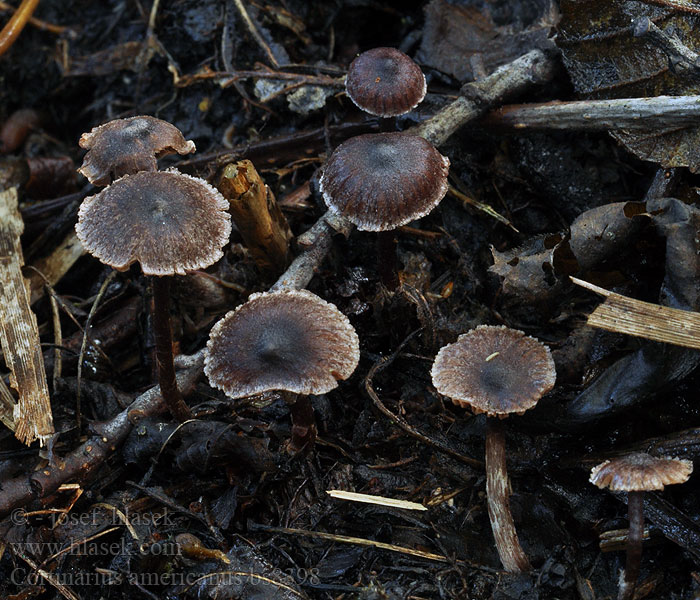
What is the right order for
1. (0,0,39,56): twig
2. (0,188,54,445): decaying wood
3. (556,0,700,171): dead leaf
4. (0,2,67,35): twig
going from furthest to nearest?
1. (0,2,67,35): twig
2. (0,0,39,56): twig
3. (556,0,700,171): dead leaf
4. (0,188,54,445): decaying wood

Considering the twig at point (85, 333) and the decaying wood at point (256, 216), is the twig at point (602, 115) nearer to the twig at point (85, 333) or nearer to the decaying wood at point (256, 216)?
the decaying wood at point (256, 216)

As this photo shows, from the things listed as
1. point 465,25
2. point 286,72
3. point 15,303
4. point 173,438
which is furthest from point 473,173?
point 15,303

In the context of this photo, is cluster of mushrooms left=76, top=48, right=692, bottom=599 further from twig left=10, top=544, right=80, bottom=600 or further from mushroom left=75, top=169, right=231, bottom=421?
twig left=10, top=544, right=80, bottom=600

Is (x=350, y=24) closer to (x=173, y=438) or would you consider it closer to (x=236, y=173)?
(x=236, y=173)

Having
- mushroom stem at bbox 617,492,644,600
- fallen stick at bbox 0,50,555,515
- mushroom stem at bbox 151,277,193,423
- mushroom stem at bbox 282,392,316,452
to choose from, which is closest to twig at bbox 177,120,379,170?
fallen stick at bbox 0,50,555,515

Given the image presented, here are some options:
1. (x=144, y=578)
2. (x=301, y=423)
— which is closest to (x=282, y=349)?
(x=301, y=423)
